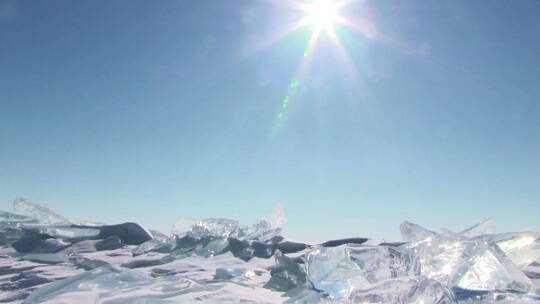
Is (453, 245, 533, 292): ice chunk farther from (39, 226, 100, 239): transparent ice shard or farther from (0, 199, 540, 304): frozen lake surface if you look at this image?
(39, 226, 100, 239): transparent ice shard

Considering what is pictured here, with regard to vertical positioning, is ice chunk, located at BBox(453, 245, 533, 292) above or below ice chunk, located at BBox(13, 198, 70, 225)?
below

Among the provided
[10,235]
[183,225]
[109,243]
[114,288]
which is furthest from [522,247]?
[10,235]

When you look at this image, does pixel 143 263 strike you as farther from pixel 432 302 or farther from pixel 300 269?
pixel 432 302

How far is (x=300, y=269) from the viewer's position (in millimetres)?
3412

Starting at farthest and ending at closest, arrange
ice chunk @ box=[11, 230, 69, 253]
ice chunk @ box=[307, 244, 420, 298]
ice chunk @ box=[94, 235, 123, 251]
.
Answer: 1. ice chunk @ box=[94, 235, 123, 251]
2. ice chunk @ box=[11, 230, 69, 253]
3. ice chunk @ box=[307, 244, 420, 298]

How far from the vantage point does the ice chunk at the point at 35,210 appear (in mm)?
6727

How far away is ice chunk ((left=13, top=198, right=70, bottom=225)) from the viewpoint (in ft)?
22.1

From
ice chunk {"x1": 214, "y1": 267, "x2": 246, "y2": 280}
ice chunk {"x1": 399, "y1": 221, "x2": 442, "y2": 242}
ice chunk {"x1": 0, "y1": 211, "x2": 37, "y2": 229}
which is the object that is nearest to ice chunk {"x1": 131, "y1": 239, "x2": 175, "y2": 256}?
ice chunk {"x1": 214, "y1": 267, "x2": 246, "y2": 280}

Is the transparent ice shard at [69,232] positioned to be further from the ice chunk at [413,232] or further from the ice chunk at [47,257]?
the ice chunk at [413,232]

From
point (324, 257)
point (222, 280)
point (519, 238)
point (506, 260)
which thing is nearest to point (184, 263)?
point (222, 280)

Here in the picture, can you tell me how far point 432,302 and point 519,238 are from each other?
2.35 meters

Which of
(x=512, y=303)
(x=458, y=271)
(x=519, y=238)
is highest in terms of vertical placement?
(x=519, y=238)

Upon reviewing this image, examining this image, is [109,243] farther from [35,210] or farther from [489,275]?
[489,275]

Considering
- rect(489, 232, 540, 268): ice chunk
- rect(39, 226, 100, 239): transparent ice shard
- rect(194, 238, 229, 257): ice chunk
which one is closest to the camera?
rect(489, 232, 540, 268): ice chunk
